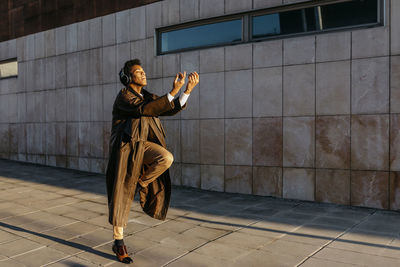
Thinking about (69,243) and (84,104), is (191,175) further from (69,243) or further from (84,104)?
(69,243)

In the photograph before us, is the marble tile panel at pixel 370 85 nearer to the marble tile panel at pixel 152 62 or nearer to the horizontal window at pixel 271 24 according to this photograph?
the horizontal window at pixel 271 24

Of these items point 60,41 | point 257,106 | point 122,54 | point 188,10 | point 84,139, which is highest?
point 188,10

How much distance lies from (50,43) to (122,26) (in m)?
2.99

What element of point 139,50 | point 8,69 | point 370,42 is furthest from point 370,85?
point 8,69

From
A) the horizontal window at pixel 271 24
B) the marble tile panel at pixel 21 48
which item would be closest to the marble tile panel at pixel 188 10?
the horizontal window at pixel 271 24

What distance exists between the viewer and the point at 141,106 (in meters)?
4.06

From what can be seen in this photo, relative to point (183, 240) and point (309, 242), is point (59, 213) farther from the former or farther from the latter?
point (309, 242)

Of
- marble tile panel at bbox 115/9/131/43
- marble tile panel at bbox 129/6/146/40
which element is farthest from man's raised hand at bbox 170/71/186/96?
marble tile panel at bbox 115/9/131/43

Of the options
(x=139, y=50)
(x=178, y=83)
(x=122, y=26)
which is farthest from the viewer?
(x=122, y=26)

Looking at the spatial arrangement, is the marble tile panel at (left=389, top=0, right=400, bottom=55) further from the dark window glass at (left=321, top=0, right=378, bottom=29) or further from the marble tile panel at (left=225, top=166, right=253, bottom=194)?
the marble tile panel at (left=225, top=166, right=253, bottom=194)

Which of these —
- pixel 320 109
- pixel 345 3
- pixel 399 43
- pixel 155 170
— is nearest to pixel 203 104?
pixel 320 109

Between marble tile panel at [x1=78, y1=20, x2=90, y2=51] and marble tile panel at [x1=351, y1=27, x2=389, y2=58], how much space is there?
708 centimetres

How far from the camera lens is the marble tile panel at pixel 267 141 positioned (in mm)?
7688

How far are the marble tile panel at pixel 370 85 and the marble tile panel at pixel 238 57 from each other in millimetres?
2094
